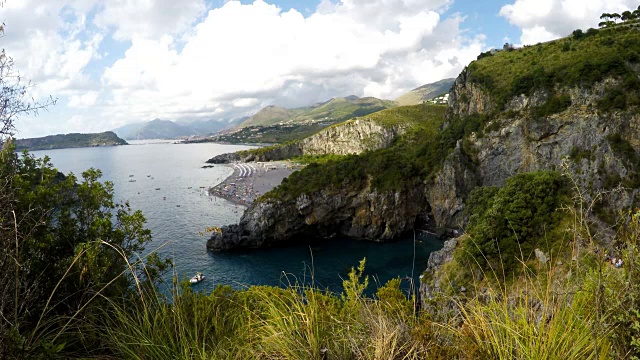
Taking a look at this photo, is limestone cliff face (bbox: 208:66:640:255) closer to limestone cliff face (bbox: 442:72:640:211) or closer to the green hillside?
limestone cliff face (bbox: 442:72:640:211)

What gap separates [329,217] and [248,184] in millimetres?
45414

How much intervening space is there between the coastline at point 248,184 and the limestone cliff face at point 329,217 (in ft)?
43.1

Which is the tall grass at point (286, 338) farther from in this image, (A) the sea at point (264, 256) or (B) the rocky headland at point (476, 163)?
(B) the rocky headland at point (476, 163)

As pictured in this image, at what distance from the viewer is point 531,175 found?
2894 centimetres

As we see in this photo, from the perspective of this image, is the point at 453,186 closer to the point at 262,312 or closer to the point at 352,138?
the point at 262,312

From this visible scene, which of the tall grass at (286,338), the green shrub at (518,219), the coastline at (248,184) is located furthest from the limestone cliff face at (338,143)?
the tall grass at (286,338)

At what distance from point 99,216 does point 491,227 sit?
A: 2493 cm

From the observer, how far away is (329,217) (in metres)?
48.0

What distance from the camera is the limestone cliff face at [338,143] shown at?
12186 cm

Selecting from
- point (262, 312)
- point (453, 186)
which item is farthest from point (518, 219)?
point (262, 312)

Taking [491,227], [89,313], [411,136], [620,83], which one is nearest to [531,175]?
[491,227]

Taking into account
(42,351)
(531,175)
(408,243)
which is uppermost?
(42,351)

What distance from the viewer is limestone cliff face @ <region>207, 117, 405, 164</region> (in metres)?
122

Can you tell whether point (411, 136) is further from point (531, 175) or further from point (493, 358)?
point (493, 358)
